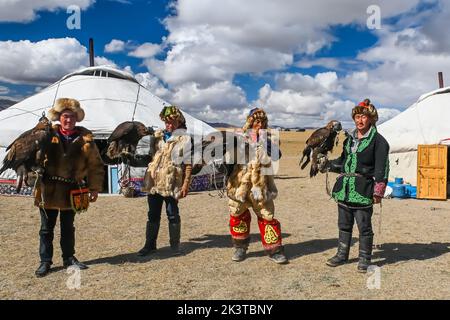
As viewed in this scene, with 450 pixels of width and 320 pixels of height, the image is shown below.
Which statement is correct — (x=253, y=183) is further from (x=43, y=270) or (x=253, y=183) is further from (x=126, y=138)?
(x=43, y=270)

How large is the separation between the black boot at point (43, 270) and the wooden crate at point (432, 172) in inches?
338

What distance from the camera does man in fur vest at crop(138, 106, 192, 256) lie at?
181 inches

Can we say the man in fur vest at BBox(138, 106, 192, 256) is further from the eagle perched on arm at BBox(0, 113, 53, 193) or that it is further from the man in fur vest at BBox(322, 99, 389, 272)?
the man in fur vest at BBox(322, 99, 389, 272)

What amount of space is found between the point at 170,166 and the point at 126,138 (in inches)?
26.7

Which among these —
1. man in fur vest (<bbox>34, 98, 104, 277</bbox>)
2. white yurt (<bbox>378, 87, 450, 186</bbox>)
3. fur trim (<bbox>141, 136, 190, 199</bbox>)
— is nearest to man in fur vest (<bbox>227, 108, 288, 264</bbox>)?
fur trim (<bbox>141, 136, 190, 199</bbox>)

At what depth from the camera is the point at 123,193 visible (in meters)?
10.1

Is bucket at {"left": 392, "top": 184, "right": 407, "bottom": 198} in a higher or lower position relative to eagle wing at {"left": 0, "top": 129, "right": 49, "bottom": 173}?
lower

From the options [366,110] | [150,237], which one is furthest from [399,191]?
[150,237]

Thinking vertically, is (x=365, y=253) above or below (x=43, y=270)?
above

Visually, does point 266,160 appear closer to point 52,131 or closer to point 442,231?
point 52,131

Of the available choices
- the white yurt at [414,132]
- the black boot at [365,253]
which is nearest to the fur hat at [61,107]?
the black boot at [365,253]

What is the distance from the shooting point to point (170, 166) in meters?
4.62

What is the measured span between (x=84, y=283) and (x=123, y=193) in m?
6.34
